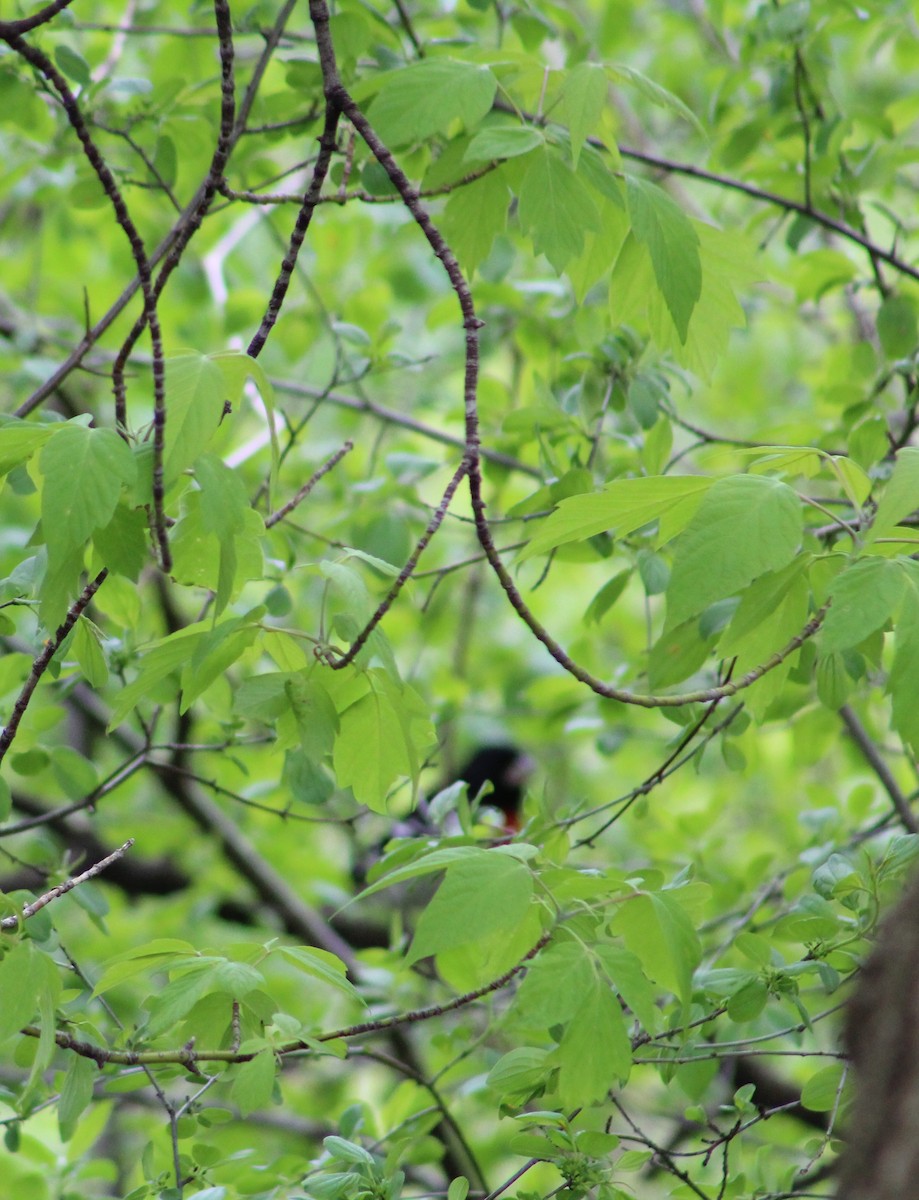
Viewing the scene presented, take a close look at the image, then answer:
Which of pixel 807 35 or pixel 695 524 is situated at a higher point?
pixel 807 35

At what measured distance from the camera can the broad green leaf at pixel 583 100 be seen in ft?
3.12

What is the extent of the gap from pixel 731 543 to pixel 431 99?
509 millimetres

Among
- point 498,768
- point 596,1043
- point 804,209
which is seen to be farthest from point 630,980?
point 498,768

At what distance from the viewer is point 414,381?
3.75 metres

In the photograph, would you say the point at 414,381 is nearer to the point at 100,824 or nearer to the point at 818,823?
the point at 100,824

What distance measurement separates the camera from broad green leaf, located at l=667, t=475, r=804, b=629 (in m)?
0.84

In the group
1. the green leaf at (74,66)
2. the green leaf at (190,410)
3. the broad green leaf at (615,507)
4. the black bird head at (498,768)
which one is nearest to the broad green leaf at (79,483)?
the green leaf at (190,410)

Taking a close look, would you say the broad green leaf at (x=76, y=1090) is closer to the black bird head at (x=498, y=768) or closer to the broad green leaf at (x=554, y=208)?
the broad green leaf at (x=554, y=208)

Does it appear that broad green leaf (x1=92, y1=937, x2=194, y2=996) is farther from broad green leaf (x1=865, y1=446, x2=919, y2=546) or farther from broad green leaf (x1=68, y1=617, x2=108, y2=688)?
broad green leaf (x1=865, y1=446, x2=919, y2=546)

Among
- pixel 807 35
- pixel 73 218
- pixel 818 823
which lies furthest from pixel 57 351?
pixel 818 823

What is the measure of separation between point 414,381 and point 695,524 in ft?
9.77

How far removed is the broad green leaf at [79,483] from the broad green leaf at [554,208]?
433mm

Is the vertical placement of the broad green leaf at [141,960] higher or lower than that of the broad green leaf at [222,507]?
lower

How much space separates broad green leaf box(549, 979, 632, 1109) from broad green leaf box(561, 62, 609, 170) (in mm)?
672
